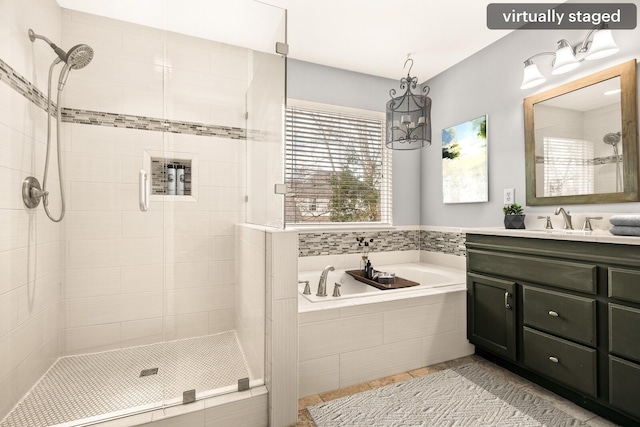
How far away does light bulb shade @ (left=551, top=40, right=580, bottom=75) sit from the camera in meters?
2.04

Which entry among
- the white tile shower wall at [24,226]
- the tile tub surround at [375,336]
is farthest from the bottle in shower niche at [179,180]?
the tile tub surround at [375,336]

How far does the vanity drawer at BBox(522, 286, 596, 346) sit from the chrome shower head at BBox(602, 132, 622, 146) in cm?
102

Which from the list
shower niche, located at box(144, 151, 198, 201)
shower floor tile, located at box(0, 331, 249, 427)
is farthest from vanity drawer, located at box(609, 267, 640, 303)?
shower niche, located at box(144, 151, 198, 201)

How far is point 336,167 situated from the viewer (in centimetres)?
309

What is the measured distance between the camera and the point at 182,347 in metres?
1.74

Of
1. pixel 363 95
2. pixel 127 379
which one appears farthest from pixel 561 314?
pixel 363 95

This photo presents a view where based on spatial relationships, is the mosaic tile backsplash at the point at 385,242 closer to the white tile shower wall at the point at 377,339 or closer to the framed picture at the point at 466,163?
the framed picture at the point at 466,163

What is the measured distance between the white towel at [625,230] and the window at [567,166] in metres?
0.58

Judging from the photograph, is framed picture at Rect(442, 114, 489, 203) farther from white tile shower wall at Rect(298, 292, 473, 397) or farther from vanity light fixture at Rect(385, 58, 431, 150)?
white tile shower wall at Rect(298, 292, 473, 397)

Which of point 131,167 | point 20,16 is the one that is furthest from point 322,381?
point 20,16

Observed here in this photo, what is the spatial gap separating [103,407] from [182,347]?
0.41m

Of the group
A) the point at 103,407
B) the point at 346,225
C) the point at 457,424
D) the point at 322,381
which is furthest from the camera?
the point at 346,225

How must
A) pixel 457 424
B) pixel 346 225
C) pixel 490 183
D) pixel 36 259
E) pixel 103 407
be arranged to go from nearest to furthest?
1. pixel 103 407
2. pixel 457 424
3. pixel 36 259
4. pixel 490 183
5. pixel 346 225

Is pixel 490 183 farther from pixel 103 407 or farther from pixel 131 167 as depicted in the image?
pixel 103 407
